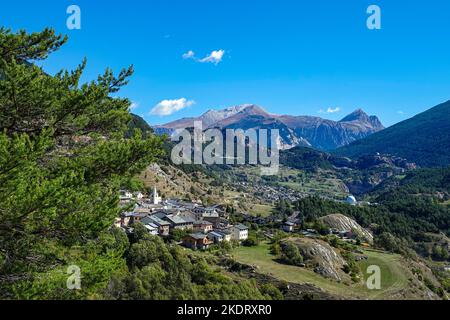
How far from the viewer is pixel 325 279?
181ft

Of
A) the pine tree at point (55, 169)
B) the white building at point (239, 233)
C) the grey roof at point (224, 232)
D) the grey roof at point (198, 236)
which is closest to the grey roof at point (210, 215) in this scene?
the white building at point (239, 233)

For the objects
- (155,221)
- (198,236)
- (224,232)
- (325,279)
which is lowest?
(325,279)

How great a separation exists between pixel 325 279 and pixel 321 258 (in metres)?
5.93

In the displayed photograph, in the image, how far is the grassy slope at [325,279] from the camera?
167 ft

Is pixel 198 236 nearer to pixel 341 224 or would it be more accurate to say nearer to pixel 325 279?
pixel 325 279

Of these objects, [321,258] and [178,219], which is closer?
[321,258]

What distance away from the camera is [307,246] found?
209 ft

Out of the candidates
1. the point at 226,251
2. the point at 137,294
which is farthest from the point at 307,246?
the point at 137,294

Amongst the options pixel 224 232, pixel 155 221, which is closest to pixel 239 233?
pixel 224 232

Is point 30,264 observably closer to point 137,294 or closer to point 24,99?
point 24,99

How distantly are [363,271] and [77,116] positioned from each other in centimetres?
6063

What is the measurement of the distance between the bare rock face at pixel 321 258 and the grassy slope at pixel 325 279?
81.2 inches

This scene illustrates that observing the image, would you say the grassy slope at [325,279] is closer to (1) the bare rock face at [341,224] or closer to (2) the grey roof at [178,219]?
(2) the grey roof at [178,219]

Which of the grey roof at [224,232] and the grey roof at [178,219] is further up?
the grey roof at [178,219]
